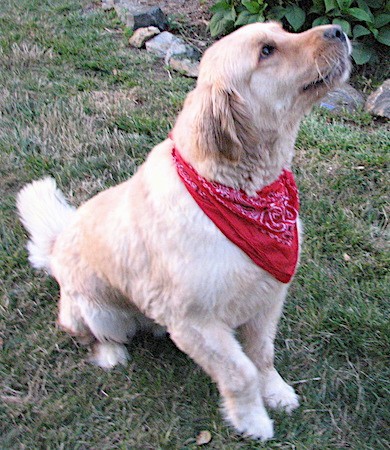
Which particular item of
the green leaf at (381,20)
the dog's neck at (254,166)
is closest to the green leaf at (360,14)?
the green leaf at (381,20)

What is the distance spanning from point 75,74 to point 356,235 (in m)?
3.07

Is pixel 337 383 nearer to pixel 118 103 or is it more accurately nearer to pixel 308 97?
pixel 308 97

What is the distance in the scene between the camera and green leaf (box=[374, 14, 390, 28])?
4.90m

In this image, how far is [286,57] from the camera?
2.19 metres

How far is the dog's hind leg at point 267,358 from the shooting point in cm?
260

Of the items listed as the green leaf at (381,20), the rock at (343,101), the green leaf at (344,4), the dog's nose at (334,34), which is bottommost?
the rock at (343,101)

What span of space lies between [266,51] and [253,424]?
62.7 inches

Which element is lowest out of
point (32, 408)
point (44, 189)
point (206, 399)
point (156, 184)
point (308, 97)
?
point (32, 408)

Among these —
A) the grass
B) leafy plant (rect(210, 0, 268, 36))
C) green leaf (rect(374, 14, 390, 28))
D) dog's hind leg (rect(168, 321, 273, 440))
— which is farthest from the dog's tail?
green leaf (rect(374, 14, 390, 28))

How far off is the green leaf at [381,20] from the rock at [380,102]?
24.7 inches

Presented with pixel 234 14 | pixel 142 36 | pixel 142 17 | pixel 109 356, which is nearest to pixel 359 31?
pixel 234 14

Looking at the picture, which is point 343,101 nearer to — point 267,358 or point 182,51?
point 182,51

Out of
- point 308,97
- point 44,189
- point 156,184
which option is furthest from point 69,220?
point 308,97

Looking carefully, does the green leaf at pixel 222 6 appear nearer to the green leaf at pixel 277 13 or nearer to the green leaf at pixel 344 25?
the green leaf at pixel 277 13
